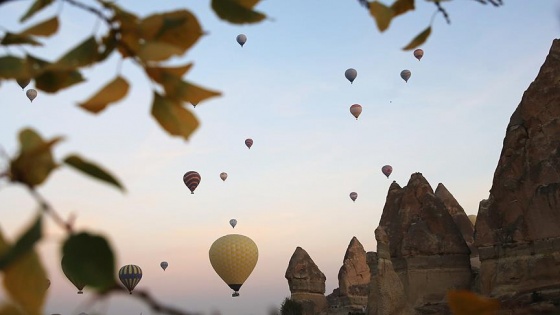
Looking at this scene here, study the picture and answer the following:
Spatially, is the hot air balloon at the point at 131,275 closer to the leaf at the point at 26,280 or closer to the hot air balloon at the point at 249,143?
the hot air balloon at the point at 249,143

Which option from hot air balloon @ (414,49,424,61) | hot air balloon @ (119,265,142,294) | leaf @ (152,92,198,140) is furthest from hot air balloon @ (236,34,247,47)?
leaf @ (152,92,198,140)

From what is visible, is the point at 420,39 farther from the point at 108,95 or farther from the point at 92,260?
the point at 92,260

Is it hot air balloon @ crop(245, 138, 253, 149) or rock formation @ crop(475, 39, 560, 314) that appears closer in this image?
rock formation @ crop(475, 39, 560, 314)

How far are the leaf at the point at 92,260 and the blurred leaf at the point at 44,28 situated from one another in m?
0.44

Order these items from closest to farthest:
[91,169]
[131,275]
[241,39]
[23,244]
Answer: [23,244] < [91,169] < [131,275] < [241,39]

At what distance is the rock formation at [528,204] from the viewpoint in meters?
27.4

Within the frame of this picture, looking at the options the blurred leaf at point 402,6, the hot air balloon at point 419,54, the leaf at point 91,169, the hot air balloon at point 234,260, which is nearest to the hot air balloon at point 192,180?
the hot air balloon at point 234,260

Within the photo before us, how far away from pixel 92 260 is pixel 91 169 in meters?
0.11

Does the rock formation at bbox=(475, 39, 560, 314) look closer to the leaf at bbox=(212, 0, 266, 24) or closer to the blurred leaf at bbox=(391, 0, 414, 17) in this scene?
Answer: the blurred leaf at bbox=(391, 0, 414, 17)

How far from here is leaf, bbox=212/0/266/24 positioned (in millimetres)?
958

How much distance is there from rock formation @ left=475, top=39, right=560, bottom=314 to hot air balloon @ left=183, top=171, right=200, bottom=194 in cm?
1819

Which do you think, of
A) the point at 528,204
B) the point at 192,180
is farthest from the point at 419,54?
the point at 528,204

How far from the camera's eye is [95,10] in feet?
2.86

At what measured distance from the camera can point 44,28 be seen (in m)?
0.92
